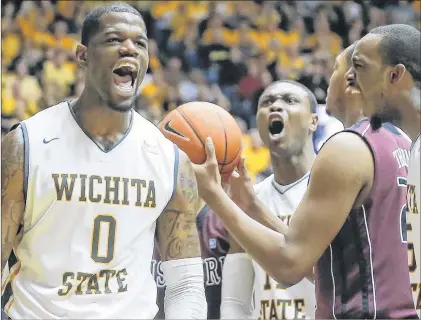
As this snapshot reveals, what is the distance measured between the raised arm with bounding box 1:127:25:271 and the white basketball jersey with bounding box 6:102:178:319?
0.12 feet

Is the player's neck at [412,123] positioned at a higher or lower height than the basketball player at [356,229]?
higher

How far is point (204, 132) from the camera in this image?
4027mm

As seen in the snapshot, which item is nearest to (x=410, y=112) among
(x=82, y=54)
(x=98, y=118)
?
(x=98, y=118)

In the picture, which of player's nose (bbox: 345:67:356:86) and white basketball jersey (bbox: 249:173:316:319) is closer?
player's nose (bbox: 345:67:356:86)

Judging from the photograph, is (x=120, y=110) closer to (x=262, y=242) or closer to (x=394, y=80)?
(x=262, y=242)

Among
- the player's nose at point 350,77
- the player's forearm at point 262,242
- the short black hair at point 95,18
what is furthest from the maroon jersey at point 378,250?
the short black hair at point 95,18

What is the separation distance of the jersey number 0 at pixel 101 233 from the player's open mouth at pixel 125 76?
0.54 meters

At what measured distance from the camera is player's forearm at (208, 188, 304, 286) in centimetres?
329

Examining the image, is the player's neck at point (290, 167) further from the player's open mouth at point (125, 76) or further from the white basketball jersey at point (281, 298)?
the player's open mouth at point (125, 76)

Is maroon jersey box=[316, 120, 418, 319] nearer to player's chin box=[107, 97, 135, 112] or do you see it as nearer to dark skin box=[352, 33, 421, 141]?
dark skin box=[352, 33, 421, 141]

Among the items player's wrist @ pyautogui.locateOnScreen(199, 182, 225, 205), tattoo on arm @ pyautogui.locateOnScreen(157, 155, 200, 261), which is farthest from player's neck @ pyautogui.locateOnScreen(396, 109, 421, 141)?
tattoo on arm @ pyautogui.locateOnScreen(157, 155, 200, 261)

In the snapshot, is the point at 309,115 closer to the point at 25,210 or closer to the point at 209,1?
the point at 25,210

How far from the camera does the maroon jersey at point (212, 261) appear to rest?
5.32 metres

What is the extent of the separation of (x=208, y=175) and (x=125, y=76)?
533mm
